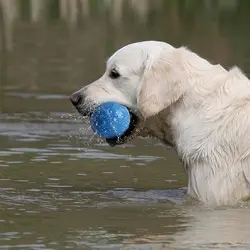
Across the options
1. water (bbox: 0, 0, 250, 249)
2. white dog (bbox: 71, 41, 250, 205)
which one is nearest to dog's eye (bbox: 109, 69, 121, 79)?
white dog (bbox: 71, 41, 250, 205)

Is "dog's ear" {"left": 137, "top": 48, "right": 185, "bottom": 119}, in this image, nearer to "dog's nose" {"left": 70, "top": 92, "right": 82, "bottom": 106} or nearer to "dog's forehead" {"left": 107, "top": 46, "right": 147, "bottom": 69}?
"dog's forehead" {"left": 107, "top": 46, "right": 147, "bottom": 69}

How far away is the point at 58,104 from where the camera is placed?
14.9 metres

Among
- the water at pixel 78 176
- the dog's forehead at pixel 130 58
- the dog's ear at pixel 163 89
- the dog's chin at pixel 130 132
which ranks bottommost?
the water at pixel 78 176

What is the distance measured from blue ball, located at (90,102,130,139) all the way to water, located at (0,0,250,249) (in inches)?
24.5

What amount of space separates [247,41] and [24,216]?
16096 millimetres

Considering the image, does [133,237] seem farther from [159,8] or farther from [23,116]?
[159,8]

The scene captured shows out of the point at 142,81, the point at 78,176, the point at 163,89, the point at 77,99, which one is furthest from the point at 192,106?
the point at 78,176

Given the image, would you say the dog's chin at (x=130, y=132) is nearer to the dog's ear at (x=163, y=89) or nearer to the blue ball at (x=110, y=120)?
the blue ball at (x=110, y=120)

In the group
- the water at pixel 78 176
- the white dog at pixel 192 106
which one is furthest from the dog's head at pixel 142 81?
the water at pixel 78 176

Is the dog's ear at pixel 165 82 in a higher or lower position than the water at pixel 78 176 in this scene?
higher

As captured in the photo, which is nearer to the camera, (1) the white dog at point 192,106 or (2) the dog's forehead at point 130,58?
(1) the white dog at point 192,106

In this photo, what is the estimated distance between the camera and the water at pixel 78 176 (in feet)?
26.0

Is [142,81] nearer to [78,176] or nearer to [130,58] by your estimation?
[130,58]

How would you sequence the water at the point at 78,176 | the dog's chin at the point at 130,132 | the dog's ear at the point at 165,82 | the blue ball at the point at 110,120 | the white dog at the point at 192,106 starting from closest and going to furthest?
the water at the point at 78,176 → the white dog at the point at 192,106 → the dog's ear at the point at 165,82 → the blue ball at the point at 110,120 → the dog's chin at the point at 130,132
